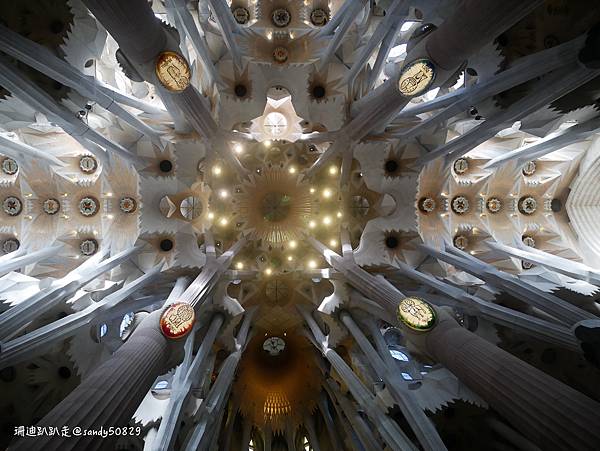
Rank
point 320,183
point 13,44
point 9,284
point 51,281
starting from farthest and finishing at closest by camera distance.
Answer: point 320,183 → point 9,284 → point 51,281 → point 13,44

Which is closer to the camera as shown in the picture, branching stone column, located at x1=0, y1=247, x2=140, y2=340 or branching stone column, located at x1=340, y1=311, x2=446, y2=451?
branching stone column, located at x1=0, y1=247, x2=140, y2=340

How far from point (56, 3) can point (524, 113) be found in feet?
37.3

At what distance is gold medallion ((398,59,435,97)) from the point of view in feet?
23.3

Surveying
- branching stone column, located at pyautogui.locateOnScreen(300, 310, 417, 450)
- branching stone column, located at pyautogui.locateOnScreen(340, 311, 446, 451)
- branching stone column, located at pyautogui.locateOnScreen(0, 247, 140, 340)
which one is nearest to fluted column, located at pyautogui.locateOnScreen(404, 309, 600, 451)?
branching stone column, located at pyautogui.locateOnScreen(340, 311, 446, 451)

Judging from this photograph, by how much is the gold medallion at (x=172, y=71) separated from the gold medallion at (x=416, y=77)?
184 inches

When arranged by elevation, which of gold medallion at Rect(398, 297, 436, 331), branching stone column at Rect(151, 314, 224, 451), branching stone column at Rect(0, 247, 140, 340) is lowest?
branching stone column at Rect(151, 314, 224, 451)

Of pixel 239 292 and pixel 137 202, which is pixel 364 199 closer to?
pixel 239 292

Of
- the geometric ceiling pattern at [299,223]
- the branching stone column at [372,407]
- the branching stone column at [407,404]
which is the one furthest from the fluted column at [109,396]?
the branching stone column at [372,407]

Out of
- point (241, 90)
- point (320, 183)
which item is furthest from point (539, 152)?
point (241, 90)

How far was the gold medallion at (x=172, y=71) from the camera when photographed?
22.4 feet

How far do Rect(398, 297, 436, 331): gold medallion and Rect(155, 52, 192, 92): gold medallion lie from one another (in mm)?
7070

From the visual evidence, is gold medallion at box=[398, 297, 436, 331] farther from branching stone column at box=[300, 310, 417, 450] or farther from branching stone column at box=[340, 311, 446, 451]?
branching stone column at box=[300, 310, 417, 450]

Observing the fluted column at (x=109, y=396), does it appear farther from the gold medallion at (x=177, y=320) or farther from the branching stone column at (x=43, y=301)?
the branching stone column at (x=43, y=301)

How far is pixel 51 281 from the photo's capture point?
9328 millimetres
